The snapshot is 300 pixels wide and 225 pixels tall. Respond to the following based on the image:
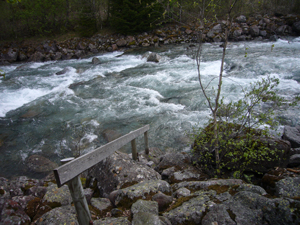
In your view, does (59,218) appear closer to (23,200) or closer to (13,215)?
(13,215)

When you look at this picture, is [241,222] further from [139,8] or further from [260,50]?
[139,8]

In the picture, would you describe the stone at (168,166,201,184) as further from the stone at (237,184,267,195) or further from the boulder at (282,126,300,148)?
the boulder at (282,126,300,148)

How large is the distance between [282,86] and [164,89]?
6.40 m

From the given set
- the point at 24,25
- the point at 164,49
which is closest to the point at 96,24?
the point at 24,25

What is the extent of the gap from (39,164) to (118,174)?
3819 mm

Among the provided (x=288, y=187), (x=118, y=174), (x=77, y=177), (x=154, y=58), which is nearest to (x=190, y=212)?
(x=288, y=187)

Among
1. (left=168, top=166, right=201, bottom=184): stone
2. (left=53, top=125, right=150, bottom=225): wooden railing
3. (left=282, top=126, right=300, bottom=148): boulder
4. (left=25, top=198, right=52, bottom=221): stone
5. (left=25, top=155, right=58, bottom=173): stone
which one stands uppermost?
(left=53, top=125, right=150, bottom=225): wooden railing

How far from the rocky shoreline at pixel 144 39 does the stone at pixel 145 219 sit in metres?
21.6

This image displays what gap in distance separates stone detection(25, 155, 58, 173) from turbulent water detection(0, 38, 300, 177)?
0.82ft

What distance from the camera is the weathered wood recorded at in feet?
7.91

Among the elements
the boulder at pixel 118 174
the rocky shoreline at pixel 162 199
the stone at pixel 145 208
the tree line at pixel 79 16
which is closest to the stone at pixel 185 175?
the rocky shoreline at pixel 162 199

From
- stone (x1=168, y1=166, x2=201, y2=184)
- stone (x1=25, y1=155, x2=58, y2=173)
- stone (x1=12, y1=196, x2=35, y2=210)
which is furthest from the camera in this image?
stone (x1=25, y1=155, x2=58, y2=173)

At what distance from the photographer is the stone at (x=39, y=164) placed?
6.34 m

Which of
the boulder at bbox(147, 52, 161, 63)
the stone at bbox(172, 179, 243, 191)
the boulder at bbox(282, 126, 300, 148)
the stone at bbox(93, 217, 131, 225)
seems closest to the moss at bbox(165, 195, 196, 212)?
the stone at bbox(172, 179, 243, 191)
